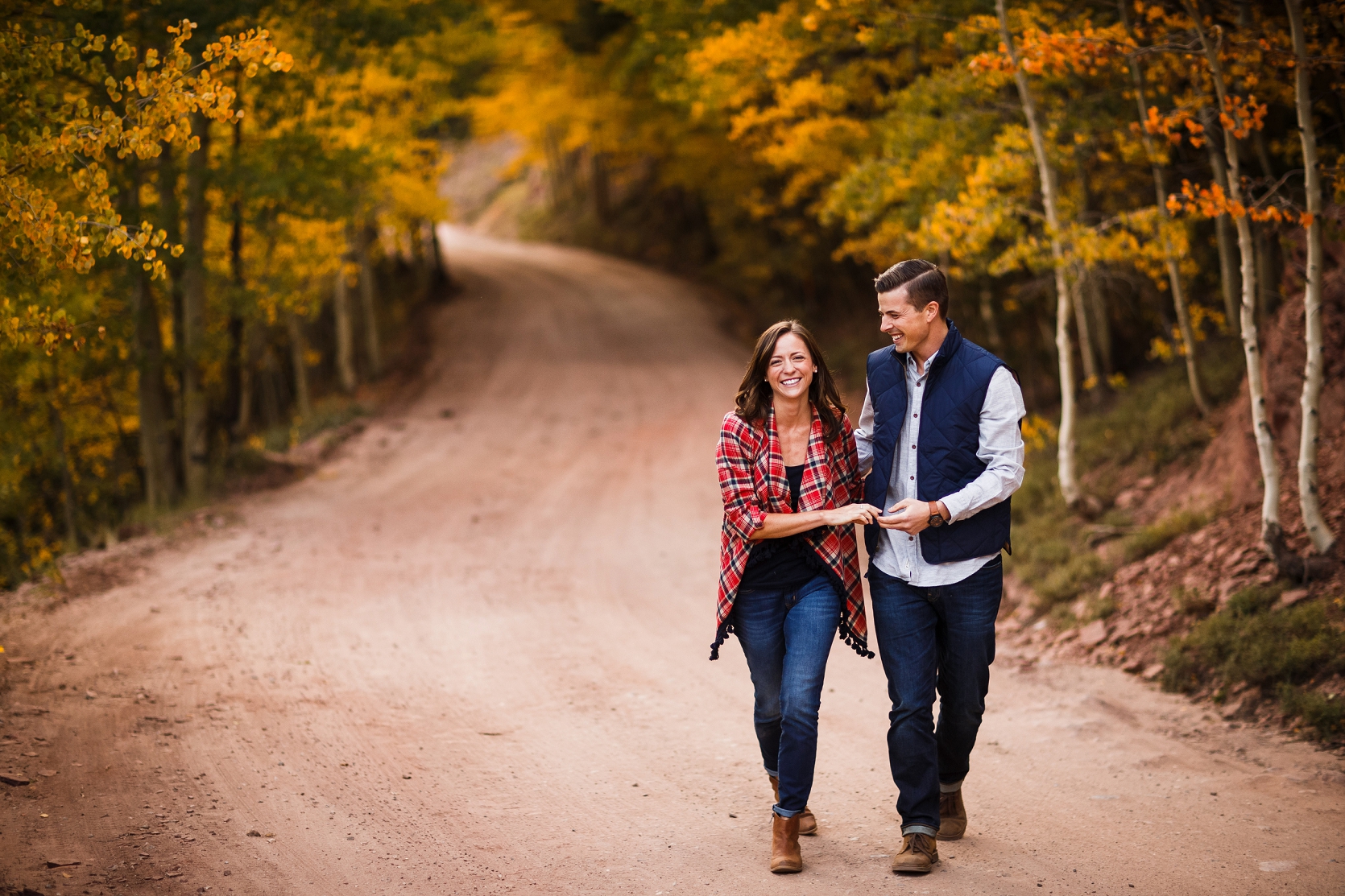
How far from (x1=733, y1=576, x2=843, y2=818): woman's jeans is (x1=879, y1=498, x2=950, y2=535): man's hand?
1.38 feet

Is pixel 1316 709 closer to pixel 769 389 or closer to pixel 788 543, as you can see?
pixel 788 543

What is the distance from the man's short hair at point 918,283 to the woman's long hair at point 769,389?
354 millimetres

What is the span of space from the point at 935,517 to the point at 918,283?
2.94 ft

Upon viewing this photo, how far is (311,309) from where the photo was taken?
660 inches

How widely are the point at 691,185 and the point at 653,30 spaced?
10.3 m

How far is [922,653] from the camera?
12.8 feet

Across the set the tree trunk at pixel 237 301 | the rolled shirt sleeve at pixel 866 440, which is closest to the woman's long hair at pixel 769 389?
the rolled shirt sleeve at pixel 866 440

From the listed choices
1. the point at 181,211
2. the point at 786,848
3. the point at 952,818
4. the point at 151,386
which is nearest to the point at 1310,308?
the point at 952,818

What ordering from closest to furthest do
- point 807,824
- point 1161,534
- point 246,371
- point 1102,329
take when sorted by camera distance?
point 807,824
point 1161,534
point 1102,329
point 246,371

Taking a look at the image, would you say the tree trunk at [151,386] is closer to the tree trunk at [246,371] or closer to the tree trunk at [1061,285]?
the tree trunk at [246,371]

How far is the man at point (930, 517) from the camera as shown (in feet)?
12.5

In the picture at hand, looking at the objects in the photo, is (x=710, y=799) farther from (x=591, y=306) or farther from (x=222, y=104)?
(x=591, y=306)

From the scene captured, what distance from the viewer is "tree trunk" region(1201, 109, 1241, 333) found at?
7.65m

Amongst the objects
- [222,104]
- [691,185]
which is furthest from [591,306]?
[222,104]
